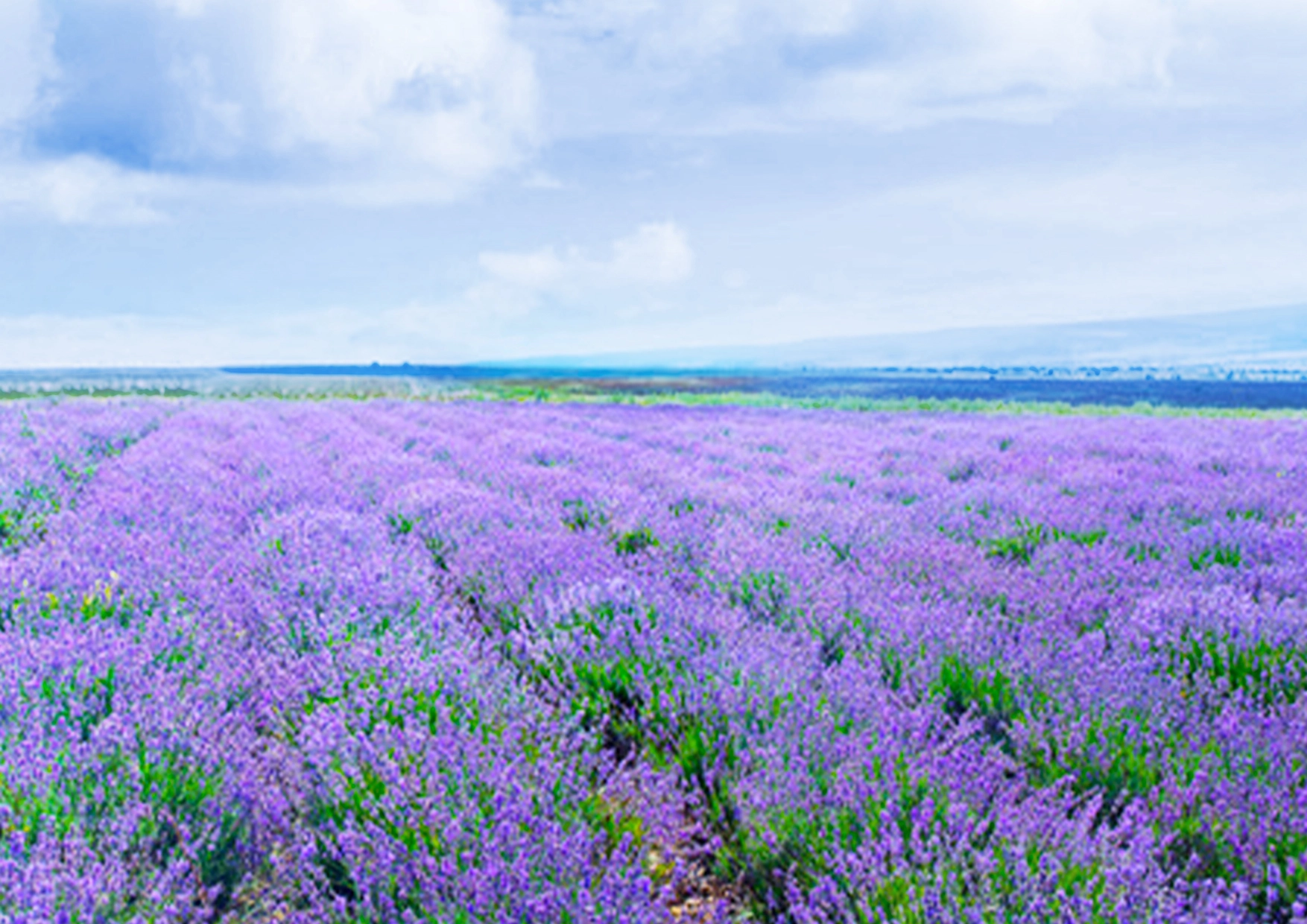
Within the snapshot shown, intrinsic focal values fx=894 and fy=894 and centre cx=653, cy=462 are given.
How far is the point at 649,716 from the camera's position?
2.68 metres

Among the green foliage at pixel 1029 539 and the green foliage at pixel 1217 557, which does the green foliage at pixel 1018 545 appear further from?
the green foliage at pixel 1217 557

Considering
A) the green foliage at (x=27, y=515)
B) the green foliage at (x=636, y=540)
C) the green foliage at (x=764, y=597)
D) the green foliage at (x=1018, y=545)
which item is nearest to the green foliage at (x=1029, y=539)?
the green foliage at (x=1018, y=545)

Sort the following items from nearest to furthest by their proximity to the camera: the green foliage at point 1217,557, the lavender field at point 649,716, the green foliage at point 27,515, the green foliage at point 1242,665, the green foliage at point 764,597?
the lavender field at point 649,716 → the green foliage at point 1242,665 → the green foliage at point 764,597 → the green foliage at point 1217,557 → the green foliage at point 27,515

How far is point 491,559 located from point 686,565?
956 mm

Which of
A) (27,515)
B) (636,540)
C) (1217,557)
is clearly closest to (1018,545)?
(1217,557)

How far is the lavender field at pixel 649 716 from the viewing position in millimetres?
1781

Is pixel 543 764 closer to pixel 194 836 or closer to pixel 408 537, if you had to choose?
pixel 194 836

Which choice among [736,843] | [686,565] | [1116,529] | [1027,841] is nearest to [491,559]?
[686,565]

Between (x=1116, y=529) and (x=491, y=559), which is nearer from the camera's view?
(x=491, y=559)

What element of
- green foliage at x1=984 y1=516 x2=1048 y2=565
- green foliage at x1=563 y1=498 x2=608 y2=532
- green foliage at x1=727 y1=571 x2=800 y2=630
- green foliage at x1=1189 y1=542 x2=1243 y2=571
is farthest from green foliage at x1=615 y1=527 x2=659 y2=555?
green foliage at x1=1189 y1=542 x2=1243 y2=571

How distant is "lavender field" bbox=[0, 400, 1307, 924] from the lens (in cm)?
178

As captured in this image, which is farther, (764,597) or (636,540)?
(636,540)

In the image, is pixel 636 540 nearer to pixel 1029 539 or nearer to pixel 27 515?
pixel 1029 539

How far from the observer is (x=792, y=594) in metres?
3.71
